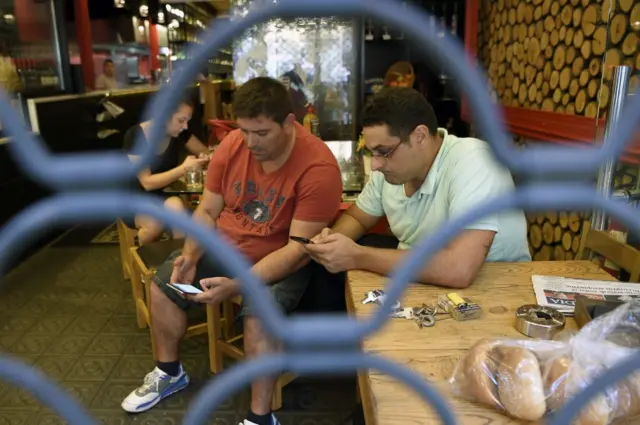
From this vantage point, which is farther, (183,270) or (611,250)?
(183,270)

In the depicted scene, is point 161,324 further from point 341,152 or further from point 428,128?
point 341,152

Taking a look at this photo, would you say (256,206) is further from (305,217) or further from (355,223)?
(355,223)

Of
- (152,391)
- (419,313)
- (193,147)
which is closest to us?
(419,313)

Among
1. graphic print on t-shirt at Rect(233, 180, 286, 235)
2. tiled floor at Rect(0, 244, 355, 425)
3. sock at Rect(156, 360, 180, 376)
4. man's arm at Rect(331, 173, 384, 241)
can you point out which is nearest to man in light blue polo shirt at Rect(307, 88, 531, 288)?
man's arm at Rect(331, 173, 384, 241)

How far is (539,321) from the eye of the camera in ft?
3.99

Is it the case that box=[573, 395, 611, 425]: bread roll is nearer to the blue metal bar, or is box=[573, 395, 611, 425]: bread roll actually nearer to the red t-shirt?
the blue metal bar

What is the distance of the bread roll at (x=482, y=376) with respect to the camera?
95 centimetres

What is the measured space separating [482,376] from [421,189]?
959 millimetres

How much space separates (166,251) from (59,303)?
1.07m

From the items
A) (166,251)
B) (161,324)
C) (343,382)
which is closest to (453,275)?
(343,382)

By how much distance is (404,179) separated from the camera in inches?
72.3

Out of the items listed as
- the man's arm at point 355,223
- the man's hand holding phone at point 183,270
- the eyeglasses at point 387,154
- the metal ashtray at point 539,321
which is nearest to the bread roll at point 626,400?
the metal ashtray at point 539,321

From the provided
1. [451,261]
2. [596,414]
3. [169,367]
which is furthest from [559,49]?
[596,414]

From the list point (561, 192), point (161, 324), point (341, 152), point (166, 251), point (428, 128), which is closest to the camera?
point (561, 192)
